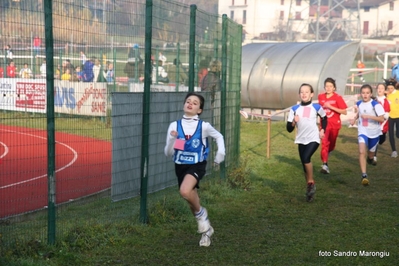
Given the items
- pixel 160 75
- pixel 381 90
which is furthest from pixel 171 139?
pixel 381 90

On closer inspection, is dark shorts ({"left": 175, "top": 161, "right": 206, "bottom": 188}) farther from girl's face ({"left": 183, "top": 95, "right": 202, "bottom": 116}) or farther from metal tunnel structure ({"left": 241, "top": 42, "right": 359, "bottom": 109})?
metal tunnel structure ({"left": 241, "top": 42, "right": 359, "bottom": 109})

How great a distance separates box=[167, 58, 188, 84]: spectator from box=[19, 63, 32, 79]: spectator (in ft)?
16.0

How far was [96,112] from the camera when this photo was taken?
28.1 ft

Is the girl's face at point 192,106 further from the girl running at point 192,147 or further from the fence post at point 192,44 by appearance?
the fence post at point 192,44

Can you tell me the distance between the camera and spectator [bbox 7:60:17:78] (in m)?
7.25

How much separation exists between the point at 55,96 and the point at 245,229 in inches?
124

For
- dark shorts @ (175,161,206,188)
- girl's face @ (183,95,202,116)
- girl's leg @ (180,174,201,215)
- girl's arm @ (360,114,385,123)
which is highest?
girl's face @ (183,95,202,116)

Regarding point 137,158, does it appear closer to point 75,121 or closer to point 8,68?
point 75,121

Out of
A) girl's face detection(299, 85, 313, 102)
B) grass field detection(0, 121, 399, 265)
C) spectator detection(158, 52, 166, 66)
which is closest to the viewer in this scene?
grass field detection(0, 121, 399, 265)

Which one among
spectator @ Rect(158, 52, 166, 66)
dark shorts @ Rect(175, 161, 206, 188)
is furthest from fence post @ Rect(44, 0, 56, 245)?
spectator @ Rect(158, 52, 166, 66)

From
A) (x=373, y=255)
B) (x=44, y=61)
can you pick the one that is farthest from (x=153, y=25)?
(x=373, y=255)

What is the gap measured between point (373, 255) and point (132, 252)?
8.64 ft

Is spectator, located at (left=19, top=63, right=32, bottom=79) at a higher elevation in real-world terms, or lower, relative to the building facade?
lower

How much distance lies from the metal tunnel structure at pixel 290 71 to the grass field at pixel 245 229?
14057 millimetres
